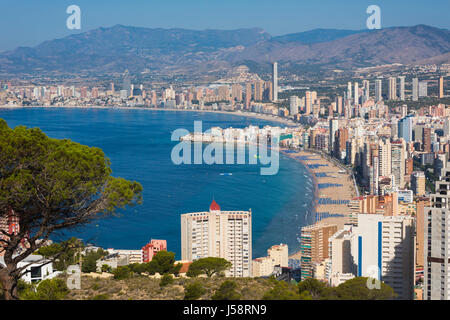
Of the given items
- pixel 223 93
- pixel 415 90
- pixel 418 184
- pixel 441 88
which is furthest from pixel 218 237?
pixel 223 93

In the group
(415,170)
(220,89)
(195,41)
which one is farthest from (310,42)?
(415,170)

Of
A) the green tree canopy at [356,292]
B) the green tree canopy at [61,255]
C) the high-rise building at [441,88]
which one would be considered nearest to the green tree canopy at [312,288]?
the green tree canopy at [356,292]

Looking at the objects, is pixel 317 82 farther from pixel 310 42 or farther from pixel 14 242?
pixel 14 242

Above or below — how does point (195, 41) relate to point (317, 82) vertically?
above

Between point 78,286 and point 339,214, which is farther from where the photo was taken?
point 339,214

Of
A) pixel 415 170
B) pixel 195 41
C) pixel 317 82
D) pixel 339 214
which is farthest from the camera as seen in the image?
pixel 195 41

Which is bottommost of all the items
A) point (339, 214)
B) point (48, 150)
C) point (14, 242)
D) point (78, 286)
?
point (339, 214)

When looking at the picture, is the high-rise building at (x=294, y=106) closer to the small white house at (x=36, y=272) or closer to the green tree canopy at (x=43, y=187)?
the small white house at (x=36, y=272)
